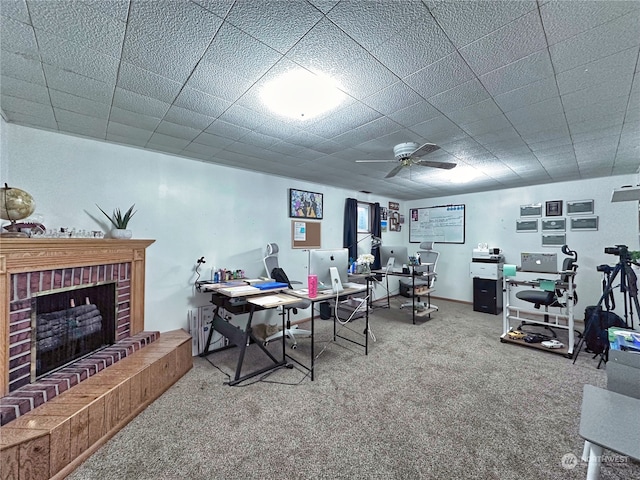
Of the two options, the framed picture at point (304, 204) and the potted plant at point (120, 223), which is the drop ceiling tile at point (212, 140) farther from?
the framed picture at point (304, 204)

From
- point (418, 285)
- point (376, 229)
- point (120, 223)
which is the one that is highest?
point (376, 229)

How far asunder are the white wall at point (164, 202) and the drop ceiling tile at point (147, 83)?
1.34 metres

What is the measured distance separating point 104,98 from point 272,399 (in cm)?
272

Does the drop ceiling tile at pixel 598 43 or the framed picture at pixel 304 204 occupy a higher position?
the drop ceiling tile at pixel 598 43

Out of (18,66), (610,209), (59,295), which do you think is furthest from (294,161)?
(610,209)

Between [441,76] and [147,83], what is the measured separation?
1.94 meters

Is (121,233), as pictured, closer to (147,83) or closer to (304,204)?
(147,83)

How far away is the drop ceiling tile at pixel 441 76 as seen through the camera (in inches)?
61.1

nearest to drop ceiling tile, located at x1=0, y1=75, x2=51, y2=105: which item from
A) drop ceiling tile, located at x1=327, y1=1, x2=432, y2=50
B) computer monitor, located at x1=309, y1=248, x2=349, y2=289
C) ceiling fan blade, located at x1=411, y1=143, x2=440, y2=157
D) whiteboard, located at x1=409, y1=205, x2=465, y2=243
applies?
drop ceiling tile, located at x1=327, y1=1, x2=432, y2=50

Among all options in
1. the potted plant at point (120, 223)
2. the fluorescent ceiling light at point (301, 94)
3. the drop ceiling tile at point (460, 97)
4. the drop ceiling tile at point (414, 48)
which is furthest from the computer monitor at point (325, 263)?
the potted plant at point (120, 223)

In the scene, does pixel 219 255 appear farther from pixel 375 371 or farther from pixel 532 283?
pixel 532 283

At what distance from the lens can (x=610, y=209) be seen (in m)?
4.16

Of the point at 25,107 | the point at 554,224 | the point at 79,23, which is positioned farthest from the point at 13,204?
the point at 554,224

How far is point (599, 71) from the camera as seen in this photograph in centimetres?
160
